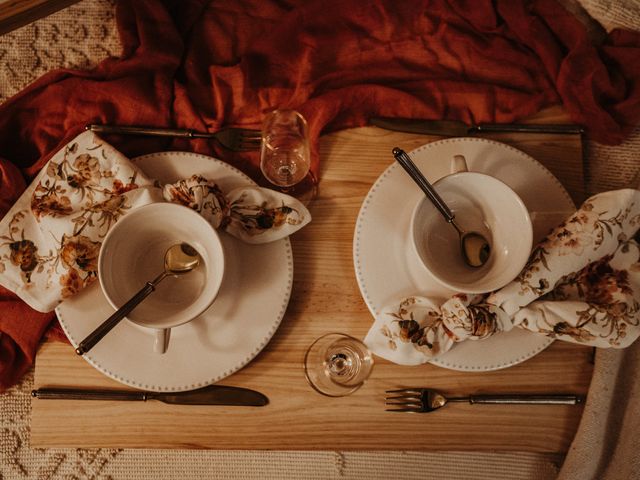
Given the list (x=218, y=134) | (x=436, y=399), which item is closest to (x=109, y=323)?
(x=218, y=134)

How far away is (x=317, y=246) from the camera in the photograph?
0.74 metres

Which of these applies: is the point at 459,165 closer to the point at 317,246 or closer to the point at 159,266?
the point at 317,246

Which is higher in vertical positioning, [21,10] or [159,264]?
[21,10]

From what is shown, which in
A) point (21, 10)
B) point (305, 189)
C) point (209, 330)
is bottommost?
point (209, 330)

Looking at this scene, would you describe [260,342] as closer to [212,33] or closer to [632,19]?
[212,33]

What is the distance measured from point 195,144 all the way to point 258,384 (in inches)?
14.4

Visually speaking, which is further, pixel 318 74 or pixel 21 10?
pixel 318 74

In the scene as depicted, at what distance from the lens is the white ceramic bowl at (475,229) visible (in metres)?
0.63

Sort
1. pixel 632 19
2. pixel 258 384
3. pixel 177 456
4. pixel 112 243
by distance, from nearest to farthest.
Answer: pixel 112 243
pixel 258 384
pixel 632 19
pixel 177 456

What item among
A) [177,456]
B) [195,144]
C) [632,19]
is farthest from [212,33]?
[177,456]

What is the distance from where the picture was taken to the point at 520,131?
78 centimetres

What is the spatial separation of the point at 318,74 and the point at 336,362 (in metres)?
0.46

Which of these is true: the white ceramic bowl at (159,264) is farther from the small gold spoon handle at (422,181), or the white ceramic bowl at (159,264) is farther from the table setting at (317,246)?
the small gold spoon handle at (422,181)

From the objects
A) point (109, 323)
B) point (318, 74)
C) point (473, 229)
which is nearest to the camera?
point (109, 323)
